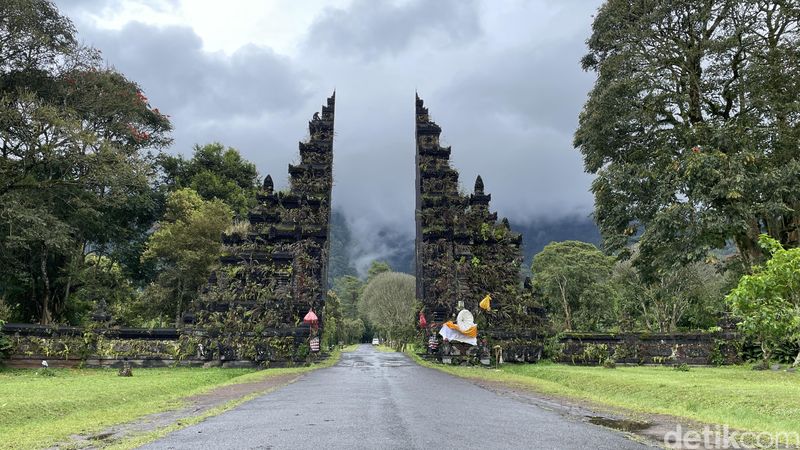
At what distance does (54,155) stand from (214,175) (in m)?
22.5

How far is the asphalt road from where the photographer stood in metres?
6.23

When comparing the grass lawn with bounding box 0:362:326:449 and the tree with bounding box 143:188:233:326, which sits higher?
the tree with bounding box 143:188:233:326

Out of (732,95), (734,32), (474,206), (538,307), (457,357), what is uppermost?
(734,32)

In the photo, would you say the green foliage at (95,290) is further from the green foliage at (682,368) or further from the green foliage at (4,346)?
the green foliage at (682,368)

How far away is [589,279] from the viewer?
4441 centimetres

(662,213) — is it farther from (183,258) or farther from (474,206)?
A: (183,258)

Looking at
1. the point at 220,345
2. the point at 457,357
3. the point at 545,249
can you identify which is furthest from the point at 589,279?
the point at 220,345

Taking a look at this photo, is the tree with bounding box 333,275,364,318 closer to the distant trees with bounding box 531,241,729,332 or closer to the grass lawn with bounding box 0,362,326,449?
the distant trees with bounding box 531,241,729,332

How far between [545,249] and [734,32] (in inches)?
1286

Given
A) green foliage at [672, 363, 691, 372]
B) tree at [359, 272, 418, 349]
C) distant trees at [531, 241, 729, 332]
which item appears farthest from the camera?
tree at [359, 272, 418, 349]

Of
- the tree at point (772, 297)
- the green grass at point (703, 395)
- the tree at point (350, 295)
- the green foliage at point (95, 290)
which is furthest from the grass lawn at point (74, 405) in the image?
the tree at point (350, 295)

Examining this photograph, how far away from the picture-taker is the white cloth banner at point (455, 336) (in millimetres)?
23172

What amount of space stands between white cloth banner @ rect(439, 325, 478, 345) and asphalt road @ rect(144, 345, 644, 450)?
11.9 meters

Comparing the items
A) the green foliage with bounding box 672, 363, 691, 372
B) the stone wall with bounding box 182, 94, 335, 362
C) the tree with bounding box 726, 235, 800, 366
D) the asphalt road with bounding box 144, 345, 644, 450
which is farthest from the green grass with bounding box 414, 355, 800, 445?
the stone wall with bounding box 182, 94, 335, 362
